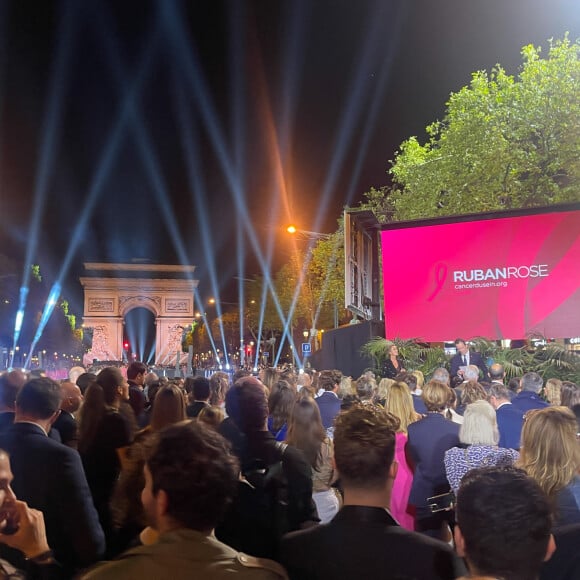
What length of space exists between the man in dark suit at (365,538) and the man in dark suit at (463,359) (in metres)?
11.4

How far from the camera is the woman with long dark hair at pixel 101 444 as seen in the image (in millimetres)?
4734

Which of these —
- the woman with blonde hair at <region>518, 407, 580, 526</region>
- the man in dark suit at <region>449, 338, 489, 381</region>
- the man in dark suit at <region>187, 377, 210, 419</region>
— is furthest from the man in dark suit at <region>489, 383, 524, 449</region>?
the man in dark suit at <region>449, 338, 489, 381</region>

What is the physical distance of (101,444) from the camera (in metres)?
4.86

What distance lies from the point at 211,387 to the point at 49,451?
4366 millimetres

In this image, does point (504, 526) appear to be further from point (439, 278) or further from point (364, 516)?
point (439, 278)

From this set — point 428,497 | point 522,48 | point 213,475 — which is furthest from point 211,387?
point 522,48

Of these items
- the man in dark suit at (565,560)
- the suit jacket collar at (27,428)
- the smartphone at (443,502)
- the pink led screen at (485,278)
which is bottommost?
the smartphone at (443,502)

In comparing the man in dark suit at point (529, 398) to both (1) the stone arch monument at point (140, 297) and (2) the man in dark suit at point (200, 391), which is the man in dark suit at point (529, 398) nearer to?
(2) the man in dark suit at point (200, 391)

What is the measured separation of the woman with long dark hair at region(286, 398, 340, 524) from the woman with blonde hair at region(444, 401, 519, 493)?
93 cm

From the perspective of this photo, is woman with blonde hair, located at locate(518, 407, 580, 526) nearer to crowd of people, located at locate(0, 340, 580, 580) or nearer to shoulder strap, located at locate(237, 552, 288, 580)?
crowd of people, located at locate(0, 340, 580, 580)

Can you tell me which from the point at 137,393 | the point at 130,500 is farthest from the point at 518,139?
the point at 130,500

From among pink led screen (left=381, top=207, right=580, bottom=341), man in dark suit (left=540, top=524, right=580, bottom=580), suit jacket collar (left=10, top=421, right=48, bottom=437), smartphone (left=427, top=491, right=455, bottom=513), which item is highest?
pink led screen (left=381, top=207, right=580, bottom=341)

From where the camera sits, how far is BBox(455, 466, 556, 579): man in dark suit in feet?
7.36

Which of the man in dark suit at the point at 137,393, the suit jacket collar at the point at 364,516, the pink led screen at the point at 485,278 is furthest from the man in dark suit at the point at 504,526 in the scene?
the pink led screen at the point at 485,278
